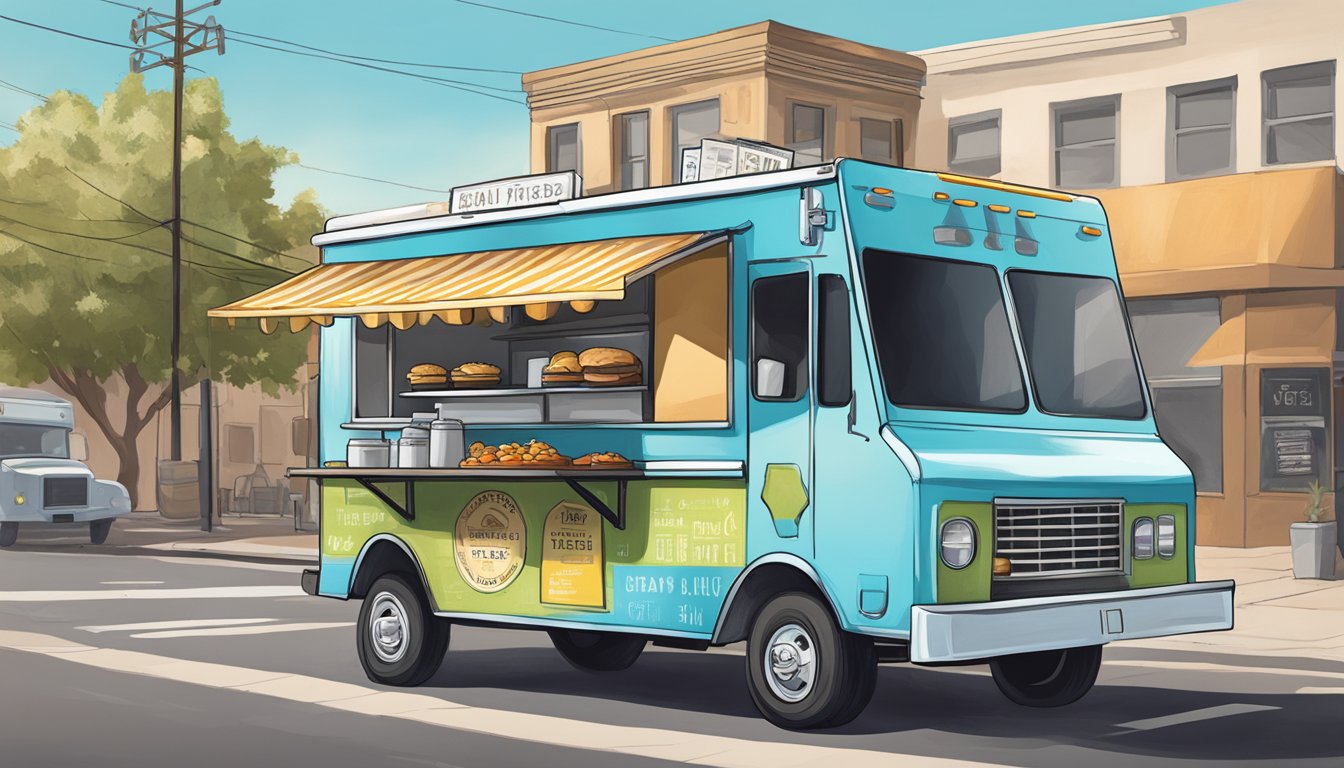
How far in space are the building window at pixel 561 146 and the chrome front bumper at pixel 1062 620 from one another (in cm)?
2588

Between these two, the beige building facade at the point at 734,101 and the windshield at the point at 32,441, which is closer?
the windshield at the point at 32,441

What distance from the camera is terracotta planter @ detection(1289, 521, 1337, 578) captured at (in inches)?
853

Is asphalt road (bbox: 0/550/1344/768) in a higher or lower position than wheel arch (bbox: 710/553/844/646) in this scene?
lower

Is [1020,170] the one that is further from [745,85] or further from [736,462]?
[736,462]

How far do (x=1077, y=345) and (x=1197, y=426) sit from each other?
17.6 meters

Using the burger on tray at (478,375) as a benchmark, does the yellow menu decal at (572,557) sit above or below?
below

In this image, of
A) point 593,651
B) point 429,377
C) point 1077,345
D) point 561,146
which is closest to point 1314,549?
point 593,651

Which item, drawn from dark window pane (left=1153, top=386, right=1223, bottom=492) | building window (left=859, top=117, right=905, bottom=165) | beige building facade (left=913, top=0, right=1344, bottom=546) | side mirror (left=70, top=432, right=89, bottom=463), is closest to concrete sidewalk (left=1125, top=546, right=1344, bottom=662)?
beige building facade (left=913, top=0, right=1344, bottom=546)

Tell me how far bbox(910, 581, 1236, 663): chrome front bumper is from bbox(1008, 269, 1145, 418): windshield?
1268 mm

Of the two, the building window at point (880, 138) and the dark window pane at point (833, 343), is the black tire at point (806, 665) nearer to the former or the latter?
the dark window pane at point (833, 343)

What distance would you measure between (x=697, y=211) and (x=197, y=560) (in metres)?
19.2

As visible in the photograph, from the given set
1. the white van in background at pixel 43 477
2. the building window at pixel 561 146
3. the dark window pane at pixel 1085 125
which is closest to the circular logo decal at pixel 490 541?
the dark window pane at pixel 1085 125

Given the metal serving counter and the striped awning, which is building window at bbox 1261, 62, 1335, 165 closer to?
the striped awning

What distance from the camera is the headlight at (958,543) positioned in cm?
984
